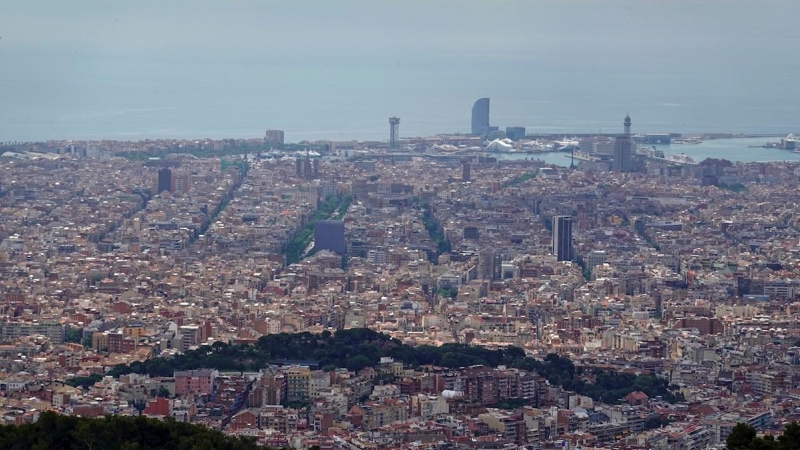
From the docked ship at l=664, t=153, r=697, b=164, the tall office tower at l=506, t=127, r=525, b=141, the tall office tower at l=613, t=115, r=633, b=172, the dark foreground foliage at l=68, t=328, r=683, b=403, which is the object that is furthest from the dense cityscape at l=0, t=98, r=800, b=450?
the tall office tower at l=506, t=127, r=525, b=141

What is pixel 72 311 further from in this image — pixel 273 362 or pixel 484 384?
pixel 484 384

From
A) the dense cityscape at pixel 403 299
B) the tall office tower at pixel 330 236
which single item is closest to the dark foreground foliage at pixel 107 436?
the dense cityscape at pixel 403 299

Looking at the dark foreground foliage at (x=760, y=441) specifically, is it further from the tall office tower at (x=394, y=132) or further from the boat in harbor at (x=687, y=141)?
the boat in harbor at (x=687, y=141)

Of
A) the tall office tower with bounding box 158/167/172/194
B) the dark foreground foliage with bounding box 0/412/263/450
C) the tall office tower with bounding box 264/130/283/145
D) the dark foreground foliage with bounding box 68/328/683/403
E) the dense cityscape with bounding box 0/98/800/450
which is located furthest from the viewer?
the tall office tower with bounding box 264/130/283/145

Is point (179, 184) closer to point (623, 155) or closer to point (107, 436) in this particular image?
point (623, 155)

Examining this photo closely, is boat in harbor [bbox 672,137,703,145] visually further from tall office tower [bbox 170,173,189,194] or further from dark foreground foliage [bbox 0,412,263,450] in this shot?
dark foreground foliage [bbox 0,412,263,450]

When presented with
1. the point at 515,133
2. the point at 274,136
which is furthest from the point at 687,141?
the point at 274,136
